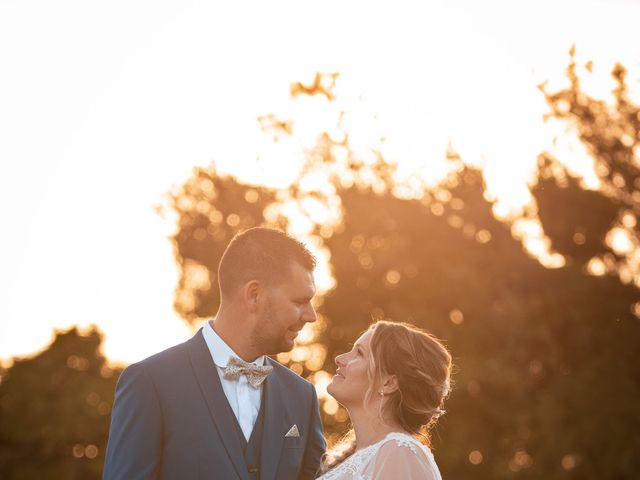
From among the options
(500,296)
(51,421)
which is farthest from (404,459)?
(51,421)

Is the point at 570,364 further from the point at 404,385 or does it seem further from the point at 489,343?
the point at 404,385

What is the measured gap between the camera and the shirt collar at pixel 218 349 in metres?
5.77

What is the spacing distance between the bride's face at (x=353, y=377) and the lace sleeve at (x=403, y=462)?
445mm

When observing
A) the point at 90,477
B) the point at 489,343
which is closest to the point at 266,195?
the point at 489,343

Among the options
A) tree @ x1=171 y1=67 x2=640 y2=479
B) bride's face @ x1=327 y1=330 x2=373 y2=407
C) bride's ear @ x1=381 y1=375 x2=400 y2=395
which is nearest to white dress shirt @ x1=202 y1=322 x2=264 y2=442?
bride's face @ x1=327 y1=330 x2=373 y2=407

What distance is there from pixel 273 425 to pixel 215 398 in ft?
1.39

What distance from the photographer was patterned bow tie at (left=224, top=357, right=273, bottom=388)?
571 cm

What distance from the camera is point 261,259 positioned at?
6.05m

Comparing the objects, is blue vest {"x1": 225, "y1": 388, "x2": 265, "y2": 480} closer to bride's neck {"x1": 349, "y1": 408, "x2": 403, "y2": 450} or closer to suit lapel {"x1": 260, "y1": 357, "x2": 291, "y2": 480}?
suit lapel {"x1": 260, "y1": 357, "x2": 291, "y2": 480}

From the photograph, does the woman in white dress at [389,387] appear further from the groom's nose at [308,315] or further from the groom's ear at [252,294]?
the groom's ear at [252,294]

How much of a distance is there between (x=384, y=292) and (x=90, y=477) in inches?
1285

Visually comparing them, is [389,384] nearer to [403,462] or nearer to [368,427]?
[368,427]

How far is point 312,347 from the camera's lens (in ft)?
99.7

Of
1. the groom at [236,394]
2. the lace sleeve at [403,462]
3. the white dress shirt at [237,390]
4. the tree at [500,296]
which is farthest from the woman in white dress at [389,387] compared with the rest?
the tree at [500,296]
